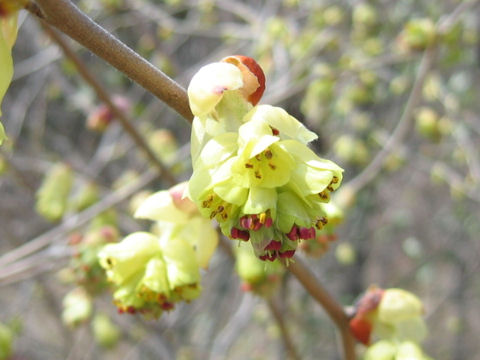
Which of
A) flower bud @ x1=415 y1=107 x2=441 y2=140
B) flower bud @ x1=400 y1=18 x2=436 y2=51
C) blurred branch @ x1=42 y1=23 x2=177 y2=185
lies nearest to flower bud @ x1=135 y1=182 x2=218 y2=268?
blurred branch @ x1=42 y1=23 x2=177 y2=185

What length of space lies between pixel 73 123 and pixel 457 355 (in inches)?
195

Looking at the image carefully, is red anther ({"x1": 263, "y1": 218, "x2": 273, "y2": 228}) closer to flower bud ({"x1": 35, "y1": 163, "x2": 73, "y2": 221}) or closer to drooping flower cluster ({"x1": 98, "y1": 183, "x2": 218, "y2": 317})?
drooping flower cluster ({"x1": 98, "y1": 183, "x2": 218, "y2": 317})

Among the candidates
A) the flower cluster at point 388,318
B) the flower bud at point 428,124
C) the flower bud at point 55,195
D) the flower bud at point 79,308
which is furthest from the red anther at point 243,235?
the flower bud at point 428,124

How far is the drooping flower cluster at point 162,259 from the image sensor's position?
1.17m

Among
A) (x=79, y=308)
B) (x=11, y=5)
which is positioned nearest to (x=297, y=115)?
(x=79, y=308)

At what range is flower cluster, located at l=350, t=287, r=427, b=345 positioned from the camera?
136cm

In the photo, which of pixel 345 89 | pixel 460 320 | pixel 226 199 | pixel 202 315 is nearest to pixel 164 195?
pixel 226 199

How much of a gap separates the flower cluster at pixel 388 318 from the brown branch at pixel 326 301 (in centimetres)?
2

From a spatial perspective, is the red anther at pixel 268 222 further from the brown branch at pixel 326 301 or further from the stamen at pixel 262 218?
the brown branch at pixel 326 301

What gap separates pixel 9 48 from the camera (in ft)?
2.76

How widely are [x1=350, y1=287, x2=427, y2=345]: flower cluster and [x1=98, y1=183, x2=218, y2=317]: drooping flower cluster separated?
1.53 ft

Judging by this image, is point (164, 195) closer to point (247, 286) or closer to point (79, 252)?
point (247, 286)

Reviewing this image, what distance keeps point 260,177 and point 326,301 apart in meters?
0.60

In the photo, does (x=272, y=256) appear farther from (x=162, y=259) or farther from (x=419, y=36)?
(x=419, y=36)
